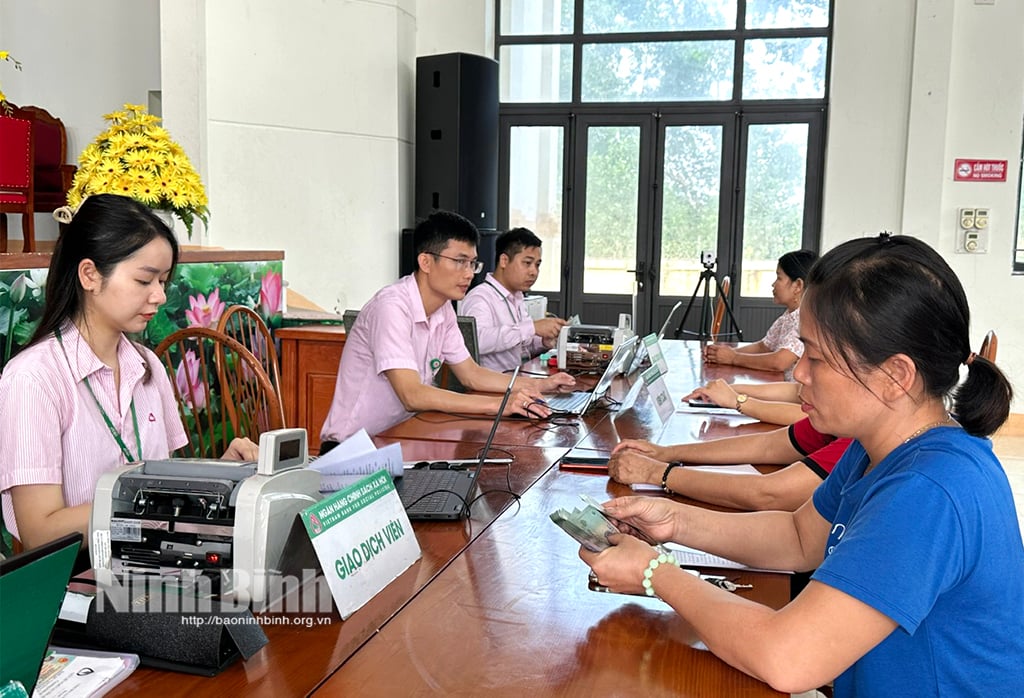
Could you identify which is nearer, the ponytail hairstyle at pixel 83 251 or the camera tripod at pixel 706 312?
the ponytail hairstyle at pixel 83 251

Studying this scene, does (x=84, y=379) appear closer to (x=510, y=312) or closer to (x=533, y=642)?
(x=533, y=642)

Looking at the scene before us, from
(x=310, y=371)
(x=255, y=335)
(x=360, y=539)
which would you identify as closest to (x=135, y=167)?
(x=255, y=335)

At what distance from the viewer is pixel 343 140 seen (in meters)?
6.14

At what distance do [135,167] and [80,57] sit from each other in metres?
4.66

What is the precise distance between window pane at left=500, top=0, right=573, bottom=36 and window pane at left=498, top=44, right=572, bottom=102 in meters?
0.13

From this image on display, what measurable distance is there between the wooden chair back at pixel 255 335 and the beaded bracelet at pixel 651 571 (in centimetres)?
131

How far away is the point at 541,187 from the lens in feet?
25.3

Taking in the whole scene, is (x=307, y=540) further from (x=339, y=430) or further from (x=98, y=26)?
(x=98, y=26)

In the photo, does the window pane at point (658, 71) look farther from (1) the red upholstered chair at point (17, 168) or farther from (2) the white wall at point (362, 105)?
(1) the red upholstered chair at point (17, 168)

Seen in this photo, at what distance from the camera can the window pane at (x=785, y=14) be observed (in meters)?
7.01

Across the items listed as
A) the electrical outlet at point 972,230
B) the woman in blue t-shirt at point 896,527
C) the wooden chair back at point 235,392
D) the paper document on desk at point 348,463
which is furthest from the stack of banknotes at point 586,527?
the electrical outlet at point 972,230

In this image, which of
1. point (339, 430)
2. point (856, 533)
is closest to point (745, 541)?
point (856, 533)

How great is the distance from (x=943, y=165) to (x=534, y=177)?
10.4ft

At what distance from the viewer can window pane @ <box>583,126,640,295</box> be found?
24.6 ft
